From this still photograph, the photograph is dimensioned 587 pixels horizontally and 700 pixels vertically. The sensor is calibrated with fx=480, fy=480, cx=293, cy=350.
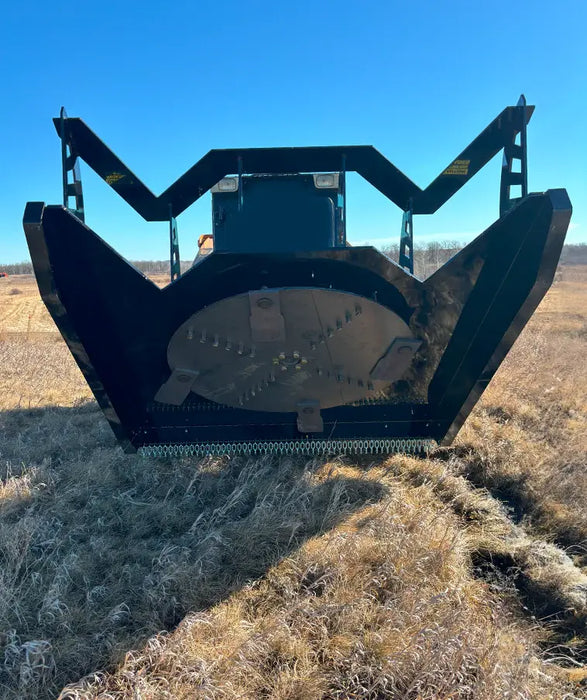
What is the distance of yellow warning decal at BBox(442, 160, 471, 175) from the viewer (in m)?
3.87

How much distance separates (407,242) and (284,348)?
6.08 ft

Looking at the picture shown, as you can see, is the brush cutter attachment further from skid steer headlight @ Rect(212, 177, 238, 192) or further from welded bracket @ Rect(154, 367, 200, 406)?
skid steer headlight @ Rect(212, 177, 238, 192)

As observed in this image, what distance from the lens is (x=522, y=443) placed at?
182 inches

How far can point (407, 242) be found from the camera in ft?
13.7

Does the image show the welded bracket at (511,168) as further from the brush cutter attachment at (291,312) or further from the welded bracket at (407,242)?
the welded bracket at (407,242)

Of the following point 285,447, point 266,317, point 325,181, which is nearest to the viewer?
point 266,317

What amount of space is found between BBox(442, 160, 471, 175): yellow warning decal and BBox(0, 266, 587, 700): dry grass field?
8.05 feet

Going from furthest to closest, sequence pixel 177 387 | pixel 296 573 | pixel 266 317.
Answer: pixel 177 387 < pixel 266 317 < pixel 296 573

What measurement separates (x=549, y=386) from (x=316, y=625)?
5.58m

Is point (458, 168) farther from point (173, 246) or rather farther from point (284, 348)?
point (173, 246)

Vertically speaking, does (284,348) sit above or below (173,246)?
below

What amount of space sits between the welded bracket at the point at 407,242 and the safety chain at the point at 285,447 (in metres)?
1.48

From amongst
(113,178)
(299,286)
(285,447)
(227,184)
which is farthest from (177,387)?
(227,184)

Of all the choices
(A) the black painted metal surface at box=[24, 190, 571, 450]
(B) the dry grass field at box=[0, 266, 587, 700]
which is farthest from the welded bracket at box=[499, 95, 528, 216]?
(B) the dry grass field at box=[0, 266, 587, 700]
